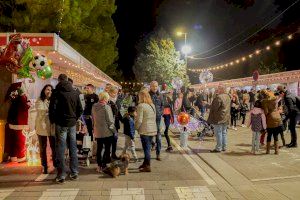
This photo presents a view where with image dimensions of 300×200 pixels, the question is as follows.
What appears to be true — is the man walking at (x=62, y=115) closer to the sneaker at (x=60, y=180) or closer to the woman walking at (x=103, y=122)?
the sneaker at (x=60, y=180)

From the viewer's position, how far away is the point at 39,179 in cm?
747

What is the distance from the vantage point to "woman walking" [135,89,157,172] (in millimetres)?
8273

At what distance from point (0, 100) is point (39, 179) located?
3055 mm

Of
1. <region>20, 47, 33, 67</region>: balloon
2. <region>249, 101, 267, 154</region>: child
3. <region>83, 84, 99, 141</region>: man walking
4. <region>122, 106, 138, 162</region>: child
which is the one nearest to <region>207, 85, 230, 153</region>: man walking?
<region>249, 101, 267, 154</region>: child

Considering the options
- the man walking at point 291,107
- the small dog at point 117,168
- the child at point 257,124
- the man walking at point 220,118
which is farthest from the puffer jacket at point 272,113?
the small dog at point 117,168

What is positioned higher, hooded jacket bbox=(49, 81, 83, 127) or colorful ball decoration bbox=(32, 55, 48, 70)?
colorful ball decoration bbox=(32, 55, 48, 70)

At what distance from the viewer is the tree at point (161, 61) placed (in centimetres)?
3888

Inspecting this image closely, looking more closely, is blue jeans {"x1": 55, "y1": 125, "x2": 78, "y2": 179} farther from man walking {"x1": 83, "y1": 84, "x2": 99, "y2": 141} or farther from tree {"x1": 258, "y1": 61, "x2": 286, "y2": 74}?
tree {"x1": 258, "y1": 61, "x2": 286, "y2": 74}

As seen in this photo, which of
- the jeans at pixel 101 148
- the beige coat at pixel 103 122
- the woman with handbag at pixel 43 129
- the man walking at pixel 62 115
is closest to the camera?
the man walking at pixel 62 115

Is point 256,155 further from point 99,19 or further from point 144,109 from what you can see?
point 99,19

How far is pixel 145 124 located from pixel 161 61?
104 feet

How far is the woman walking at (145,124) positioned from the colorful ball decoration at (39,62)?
2735mm

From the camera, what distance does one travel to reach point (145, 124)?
8320mm

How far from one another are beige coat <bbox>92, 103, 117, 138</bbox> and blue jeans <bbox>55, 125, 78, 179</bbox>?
711mm
